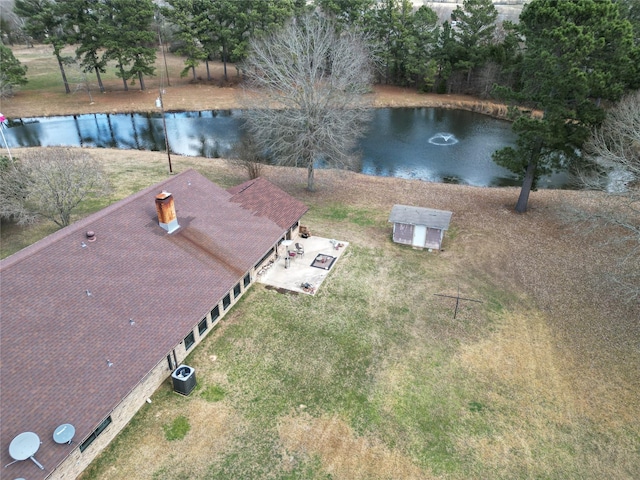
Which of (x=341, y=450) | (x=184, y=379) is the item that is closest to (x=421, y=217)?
(x=341, y=450)

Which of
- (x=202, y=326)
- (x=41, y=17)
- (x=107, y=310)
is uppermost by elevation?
(x=41, y=17)

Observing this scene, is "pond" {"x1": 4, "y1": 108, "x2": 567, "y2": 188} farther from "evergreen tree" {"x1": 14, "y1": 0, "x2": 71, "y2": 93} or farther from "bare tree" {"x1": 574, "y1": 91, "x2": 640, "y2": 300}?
"bare tree" {"x1": 574, "y1": 91, "x2": 640, "y2": 300}

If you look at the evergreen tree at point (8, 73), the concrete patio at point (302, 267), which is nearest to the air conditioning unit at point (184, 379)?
the concrete patio at point (302, 267)

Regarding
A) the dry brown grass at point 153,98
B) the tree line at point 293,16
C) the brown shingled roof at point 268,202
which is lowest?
the dry brown grass at point 153,98

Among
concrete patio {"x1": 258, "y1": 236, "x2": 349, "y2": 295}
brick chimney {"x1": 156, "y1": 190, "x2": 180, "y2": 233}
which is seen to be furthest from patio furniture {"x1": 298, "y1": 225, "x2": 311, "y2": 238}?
brick chimney {"x1": 156, "y1": 190, "x2": 180, "y2": 233}

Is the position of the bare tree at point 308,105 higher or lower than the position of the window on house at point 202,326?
higher

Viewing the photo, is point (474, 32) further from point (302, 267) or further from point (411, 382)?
point (411, 382)

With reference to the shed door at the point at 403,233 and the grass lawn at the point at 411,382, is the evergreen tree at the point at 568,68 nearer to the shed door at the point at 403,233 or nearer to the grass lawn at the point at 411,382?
the grass lawn at the point at 411,382
